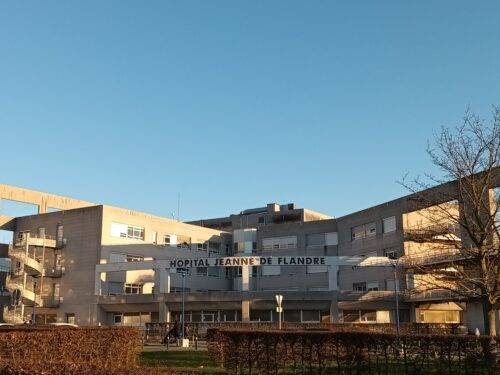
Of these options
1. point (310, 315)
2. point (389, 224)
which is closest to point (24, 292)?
point (310, 315)

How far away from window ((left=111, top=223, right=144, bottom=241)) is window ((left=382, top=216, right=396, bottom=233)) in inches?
942

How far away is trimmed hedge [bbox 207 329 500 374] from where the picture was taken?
1476 centimetres

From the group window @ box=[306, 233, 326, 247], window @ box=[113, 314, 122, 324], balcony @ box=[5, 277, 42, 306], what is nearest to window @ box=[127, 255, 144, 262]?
window @ box=[113, 314, 122, 324]

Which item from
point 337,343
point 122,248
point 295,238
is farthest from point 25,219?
point 337,343

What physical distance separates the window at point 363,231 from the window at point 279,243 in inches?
335

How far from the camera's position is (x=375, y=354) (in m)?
14.8

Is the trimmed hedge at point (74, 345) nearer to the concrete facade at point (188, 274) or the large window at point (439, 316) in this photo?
the concrete facade at point (188, 274)

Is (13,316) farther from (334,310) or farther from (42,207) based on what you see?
(334,310)

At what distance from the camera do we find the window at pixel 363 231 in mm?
55688

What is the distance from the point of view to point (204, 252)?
69.0 metres

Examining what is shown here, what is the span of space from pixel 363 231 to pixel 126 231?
75.4 ft

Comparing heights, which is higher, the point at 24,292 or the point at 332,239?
the point at 332,239

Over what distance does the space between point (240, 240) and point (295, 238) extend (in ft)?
28.4

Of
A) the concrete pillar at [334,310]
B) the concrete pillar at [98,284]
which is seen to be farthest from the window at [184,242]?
the concrete pillar at [334,310]
